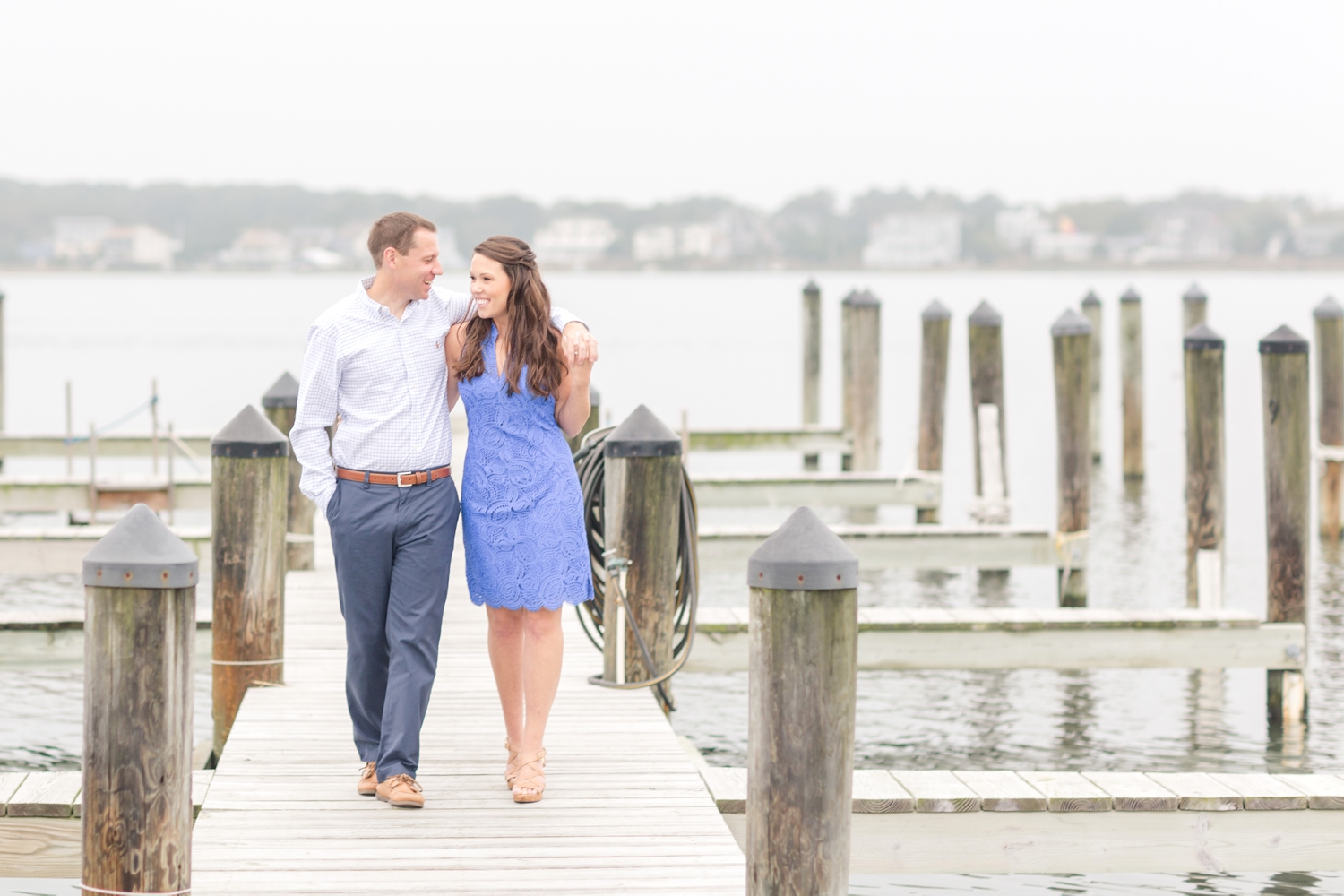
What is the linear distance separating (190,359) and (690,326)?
38.7m

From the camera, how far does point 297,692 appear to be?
6.14m

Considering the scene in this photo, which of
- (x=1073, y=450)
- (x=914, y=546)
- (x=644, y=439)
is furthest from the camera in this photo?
(x=1073, y=450)

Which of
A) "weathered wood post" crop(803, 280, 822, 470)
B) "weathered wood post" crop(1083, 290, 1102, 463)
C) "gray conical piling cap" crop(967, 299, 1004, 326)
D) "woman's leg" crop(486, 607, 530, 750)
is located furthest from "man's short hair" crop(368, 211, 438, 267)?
"weathered wood post" crop(1083, 290, 1102, 463)

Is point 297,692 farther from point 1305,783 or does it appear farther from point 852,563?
point 1305,783

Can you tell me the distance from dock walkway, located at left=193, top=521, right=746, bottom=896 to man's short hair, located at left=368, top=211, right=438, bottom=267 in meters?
1.55

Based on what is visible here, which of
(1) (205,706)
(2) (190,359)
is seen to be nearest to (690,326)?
(2) (190,359)

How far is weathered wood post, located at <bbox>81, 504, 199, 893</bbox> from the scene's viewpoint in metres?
3.59

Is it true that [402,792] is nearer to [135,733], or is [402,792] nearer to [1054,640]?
[135,733]

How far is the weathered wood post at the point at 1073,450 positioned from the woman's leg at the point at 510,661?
686 centimetres

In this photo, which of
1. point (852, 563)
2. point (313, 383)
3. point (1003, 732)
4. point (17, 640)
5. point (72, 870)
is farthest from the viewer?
point (1003, 732)

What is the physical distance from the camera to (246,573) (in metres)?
6.01

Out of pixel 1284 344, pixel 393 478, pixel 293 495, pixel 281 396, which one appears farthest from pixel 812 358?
pixel 393 478

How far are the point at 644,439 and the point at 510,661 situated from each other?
1.23 metres

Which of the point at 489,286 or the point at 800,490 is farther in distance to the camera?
the point at 800,490
